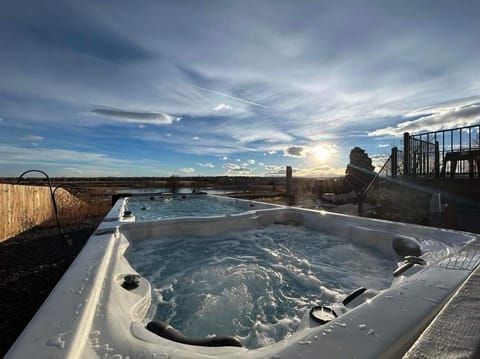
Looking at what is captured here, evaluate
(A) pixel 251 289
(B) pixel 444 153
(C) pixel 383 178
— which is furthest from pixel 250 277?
(B) pixel 444 153

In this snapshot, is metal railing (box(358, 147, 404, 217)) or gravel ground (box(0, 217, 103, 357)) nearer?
gravel ground (box(0, 217, 103, 357))

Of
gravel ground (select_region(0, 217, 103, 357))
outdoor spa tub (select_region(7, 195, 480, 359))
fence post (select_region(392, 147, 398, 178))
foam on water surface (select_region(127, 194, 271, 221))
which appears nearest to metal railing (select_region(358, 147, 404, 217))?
fence post (select_region(392, 147, 398, 178))

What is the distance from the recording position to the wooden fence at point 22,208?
14.1 ft

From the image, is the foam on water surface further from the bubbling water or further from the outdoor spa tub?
the bubbling water

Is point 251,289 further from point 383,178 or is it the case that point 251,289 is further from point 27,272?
point 383,178

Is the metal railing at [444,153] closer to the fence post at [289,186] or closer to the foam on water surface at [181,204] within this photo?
the fence post at [289,186]

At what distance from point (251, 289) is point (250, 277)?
192 mm

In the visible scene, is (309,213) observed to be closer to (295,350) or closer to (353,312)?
(353,312)

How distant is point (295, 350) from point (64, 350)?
2.17 feet

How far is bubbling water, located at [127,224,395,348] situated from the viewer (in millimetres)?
1370

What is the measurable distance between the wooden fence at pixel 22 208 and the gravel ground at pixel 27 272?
24 centimetres

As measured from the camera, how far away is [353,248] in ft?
8.36

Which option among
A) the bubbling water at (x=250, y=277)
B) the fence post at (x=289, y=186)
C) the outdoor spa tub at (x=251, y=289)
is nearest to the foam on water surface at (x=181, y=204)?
the outdoor spa tub at (x=251, y=289)

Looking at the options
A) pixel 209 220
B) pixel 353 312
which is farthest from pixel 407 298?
pixel 209 220
